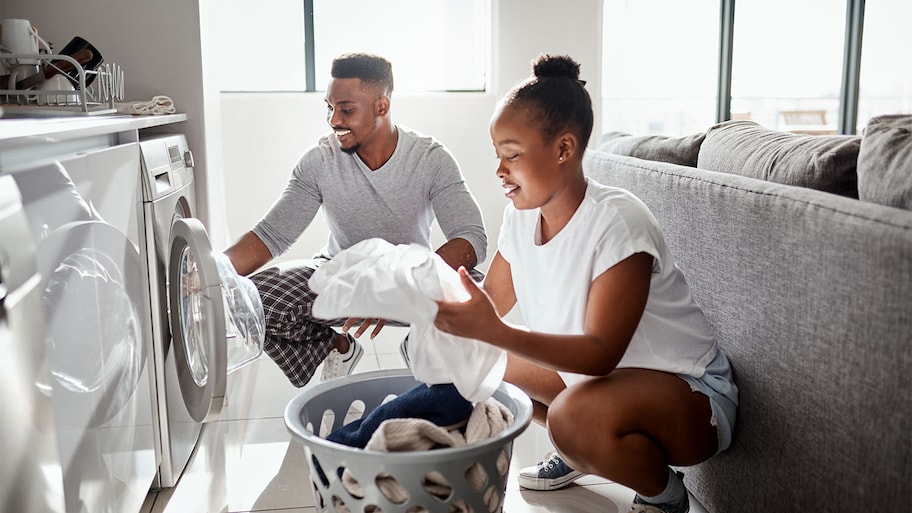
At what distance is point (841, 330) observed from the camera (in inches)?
50.5

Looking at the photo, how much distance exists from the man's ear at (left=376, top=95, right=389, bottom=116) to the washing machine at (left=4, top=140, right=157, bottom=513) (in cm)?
86

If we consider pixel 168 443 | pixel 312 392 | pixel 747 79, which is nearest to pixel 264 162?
pixel 168 443

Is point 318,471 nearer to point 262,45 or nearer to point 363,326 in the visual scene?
point 363,326

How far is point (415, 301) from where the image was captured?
51.3 inches

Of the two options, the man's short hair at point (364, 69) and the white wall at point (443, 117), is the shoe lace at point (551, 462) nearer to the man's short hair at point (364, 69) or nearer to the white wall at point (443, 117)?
the man's short hair at point (364, 69)

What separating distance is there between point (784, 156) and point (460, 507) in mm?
912

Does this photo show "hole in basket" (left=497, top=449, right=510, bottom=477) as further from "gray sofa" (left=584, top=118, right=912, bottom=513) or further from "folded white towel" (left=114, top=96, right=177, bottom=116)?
"folded white towel" (left=114, top=96, right=177, bottom=116)

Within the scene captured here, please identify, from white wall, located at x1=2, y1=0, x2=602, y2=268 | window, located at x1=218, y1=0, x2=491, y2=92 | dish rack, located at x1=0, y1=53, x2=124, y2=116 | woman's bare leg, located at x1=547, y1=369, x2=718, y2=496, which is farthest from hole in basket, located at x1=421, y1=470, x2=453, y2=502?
window, located at x1=218, y1=0, x2=491, y2=92

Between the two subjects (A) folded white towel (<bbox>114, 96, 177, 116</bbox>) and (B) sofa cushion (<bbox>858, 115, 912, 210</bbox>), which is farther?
(A) folded white towel (<bbox>114, 96, 177, 116</bbox>)

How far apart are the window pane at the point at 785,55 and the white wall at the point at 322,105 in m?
3.07

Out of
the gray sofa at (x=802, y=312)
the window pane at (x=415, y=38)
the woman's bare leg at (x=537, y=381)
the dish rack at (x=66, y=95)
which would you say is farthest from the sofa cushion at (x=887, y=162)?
the window pane at (x=415, y=38)

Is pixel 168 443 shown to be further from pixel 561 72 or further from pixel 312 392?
pixel 561 72

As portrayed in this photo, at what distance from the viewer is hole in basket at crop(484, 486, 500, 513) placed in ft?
4.51

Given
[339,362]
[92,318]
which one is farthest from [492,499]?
[339,362]
